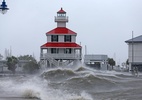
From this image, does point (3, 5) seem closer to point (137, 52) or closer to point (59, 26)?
point (59, 26)

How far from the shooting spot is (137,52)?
80.8 m

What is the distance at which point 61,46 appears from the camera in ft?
224

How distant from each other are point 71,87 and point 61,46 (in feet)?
119

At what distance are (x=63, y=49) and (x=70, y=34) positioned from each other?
2880 mm

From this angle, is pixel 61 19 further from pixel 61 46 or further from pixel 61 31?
pixel 61 46

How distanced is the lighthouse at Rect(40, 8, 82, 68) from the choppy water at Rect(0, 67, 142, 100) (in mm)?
17910

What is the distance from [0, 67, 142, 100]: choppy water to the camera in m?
22.2

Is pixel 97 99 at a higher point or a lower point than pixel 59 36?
lower

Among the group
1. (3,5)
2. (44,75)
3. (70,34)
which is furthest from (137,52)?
(3,5)

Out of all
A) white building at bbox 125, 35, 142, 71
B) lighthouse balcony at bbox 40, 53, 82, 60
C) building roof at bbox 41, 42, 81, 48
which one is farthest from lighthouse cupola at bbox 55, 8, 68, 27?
white building at bbox 125, 35, 142, 71

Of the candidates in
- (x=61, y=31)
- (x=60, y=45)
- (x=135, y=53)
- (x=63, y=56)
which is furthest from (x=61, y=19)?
(x=135, y=53)

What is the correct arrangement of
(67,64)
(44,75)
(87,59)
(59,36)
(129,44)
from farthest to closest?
1. (129,44)
2. (87,59)
3. (59,36)
4. (67,64)
5. (44,75)

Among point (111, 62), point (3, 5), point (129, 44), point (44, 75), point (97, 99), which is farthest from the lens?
point (111, 62)

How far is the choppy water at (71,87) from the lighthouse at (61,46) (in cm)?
1791
